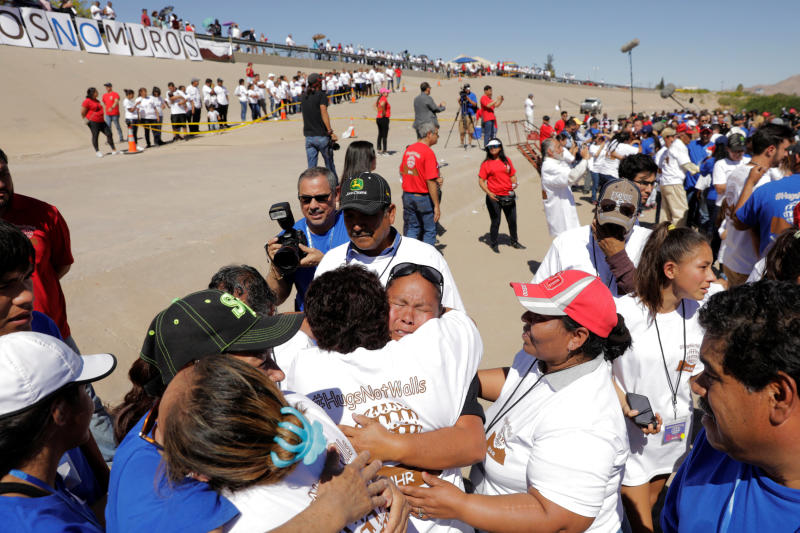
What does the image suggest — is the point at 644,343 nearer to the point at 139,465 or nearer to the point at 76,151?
the point at 139,465

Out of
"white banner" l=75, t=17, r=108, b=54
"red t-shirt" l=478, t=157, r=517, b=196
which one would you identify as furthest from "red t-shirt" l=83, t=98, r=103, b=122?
"white banner" l=75, t=17, r=108, b=54

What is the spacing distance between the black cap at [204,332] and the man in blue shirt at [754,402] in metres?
1.32

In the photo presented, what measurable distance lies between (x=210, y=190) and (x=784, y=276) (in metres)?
10.1

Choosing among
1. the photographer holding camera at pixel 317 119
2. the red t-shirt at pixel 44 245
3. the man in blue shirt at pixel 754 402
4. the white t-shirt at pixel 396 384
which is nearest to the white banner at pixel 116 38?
the photographer holding camera at pixel 317 119

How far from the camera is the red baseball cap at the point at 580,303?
1.81 meters

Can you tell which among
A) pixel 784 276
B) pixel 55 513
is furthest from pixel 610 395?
pixel 55 513

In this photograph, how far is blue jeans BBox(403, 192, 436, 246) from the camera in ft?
22.2

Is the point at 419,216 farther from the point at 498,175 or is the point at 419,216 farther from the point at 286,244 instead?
the point at 286,244

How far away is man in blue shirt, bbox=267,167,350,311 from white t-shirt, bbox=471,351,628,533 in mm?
1743

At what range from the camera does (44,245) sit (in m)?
3.00

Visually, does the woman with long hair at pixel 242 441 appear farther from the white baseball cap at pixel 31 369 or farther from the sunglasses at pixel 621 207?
the sunglasses at pixel 621 207

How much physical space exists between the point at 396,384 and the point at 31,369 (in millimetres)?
1105

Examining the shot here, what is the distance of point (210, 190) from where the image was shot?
10.1 metres

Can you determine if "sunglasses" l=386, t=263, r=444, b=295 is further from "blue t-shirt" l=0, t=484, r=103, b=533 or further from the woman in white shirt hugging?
"blue t-shirt" l=0, t=484, r=103, b=533
